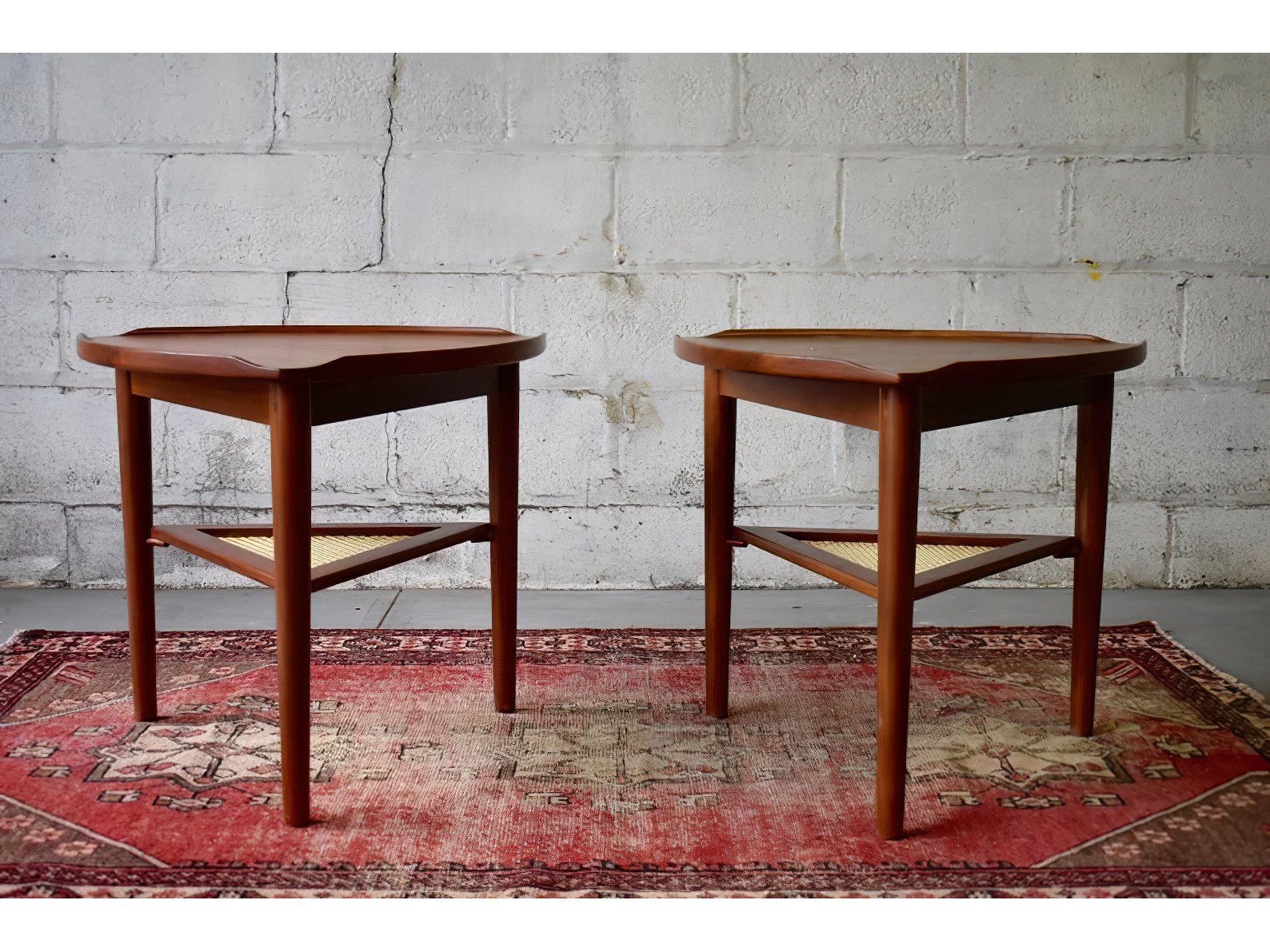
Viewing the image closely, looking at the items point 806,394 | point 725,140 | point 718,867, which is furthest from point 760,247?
point 718,867

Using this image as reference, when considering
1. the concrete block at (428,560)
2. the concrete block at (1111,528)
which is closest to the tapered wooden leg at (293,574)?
the concrete block at (428,560)

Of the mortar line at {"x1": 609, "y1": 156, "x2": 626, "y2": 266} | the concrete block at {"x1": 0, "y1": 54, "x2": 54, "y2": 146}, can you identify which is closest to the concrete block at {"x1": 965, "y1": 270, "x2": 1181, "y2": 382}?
the mortar line at {"x1": 609, "y1": 156, "x2": 626, "y2": 266}

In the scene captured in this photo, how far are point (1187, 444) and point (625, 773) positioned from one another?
6.09 ft

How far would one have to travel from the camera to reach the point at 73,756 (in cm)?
189

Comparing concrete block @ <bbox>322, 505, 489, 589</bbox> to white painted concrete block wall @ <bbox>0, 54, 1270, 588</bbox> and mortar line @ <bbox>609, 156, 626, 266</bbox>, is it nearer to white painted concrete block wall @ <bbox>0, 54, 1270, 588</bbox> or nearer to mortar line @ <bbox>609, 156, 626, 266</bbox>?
white painted concrete block wall @ <bbox>0, 54, 1270, 588</bbox>

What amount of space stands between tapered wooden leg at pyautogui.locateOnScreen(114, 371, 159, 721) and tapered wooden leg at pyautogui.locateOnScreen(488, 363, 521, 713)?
56cm

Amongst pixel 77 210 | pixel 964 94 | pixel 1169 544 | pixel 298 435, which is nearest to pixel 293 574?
pixel 298 435

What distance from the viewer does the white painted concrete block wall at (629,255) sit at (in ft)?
9.35

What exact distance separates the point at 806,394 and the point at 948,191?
4.52 ft

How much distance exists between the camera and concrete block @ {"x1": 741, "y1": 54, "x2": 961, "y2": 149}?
9.32ft

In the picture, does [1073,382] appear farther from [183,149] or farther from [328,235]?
[183,149]

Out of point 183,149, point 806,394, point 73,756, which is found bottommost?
point 73,756

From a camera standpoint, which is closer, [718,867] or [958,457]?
[718,867]

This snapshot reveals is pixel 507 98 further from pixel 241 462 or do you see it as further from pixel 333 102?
pixel 241 462
